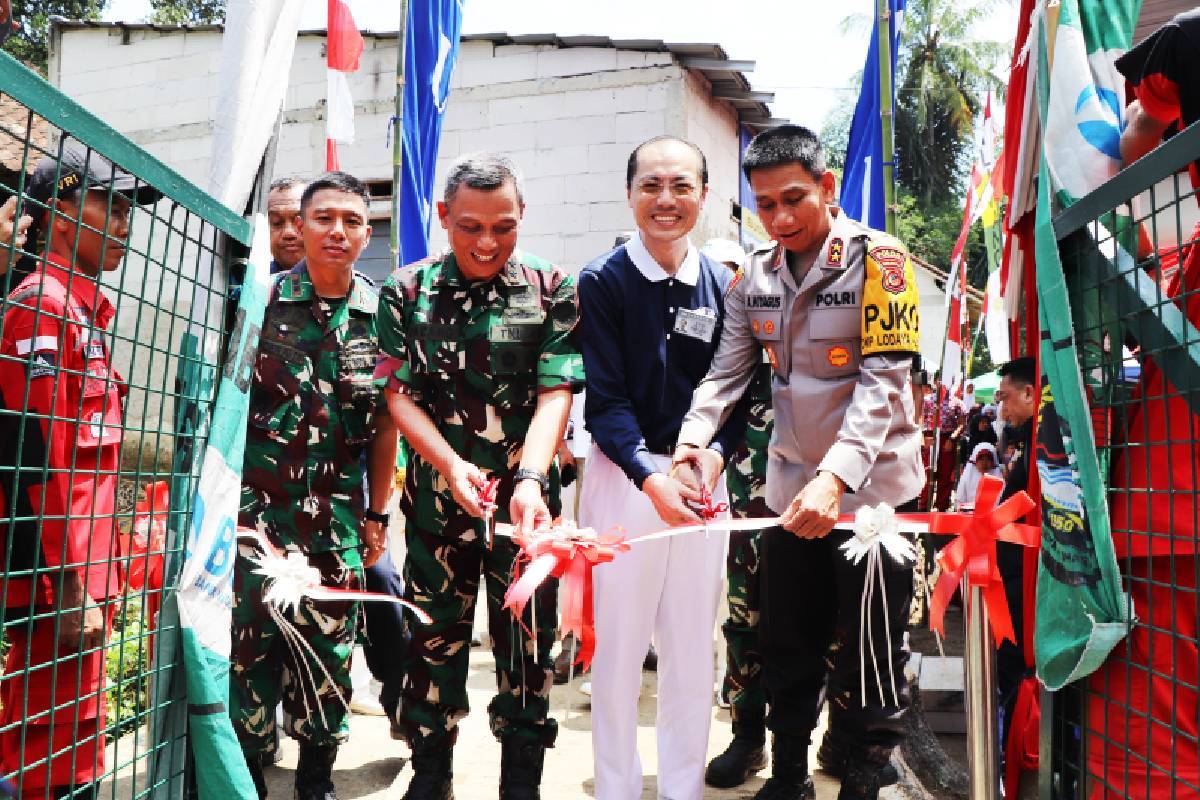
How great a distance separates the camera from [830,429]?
9.45 ft

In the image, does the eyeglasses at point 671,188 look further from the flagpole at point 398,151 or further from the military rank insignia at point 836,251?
the flagpole at point 398,151

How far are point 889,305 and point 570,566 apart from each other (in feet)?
3.80

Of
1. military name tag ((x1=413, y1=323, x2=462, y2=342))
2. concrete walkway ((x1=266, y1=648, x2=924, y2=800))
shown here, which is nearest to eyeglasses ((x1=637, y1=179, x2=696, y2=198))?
military name tag ((x1=413, y1=323, x2=462, y2=342))

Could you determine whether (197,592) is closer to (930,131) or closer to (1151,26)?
(1151,26)

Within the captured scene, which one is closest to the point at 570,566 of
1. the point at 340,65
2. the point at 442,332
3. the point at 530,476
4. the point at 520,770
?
the point at 530,476

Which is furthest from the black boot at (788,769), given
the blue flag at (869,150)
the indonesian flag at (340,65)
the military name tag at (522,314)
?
the indonesian flag at (340,65)

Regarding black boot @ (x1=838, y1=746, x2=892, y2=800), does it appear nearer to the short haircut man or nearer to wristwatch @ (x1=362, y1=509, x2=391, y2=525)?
the short haircut man

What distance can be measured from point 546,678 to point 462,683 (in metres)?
0.26

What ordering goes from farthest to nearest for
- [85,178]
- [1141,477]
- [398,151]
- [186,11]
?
→ [186,11], [398,151], [1141,477], [85,178]

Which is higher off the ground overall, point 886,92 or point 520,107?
point 520,107

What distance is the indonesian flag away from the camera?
5.78m

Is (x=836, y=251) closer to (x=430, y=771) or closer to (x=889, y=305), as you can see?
(x=889, y=305)

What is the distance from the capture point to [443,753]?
302 centimetres

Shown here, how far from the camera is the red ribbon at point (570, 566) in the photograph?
8.16ft
